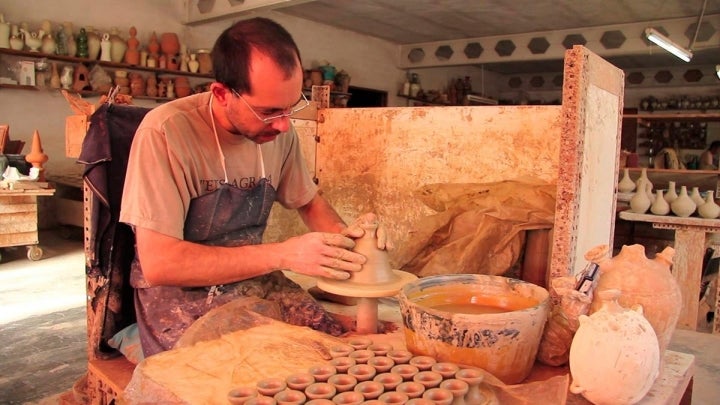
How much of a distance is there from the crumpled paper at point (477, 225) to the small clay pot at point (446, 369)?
1378 millimetres

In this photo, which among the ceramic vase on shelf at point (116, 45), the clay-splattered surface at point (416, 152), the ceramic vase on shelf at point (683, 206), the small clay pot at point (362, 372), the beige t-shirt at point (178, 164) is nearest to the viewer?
the small clay pot at point (362, 372)

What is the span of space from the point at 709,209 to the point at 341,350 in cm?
459

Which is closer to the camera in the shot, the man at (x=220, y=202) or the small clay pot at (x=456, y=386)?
the small clay pot at (x=456, y=386)

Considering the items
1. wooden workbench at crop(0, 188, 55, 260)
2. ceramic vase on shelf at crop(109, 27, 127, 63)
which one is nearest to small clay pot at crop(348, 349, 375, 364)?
wooden workbench at crop(0, 188, 55, 260)

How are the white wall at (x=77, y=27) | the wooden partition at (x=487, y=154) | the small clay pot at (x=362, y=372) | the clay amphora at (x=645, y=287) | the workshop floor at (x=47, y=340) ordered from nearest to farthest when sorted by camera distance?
the small clay pot at (x=362, y=372) < the clay amphora at (x=645, y=287) < the wooden partition at (x=487, y=154) < the workshop floor at (x=47, y=340) < the white wall at (x=77, y=27)

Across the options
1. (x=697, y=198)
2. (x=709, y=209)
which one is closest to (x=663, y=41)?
(x=697, y=198)

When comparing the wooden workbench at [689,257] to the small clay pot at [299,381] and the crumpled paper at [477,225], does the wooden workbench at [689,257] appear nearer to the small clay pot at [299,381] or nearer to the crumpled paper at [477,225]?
the crumpled paper at [477,225]

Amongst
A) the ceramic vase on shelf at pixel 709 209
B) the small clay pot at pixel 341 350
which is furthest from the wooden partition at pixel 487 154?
the ceramic vase on shelf at pixel 709 209

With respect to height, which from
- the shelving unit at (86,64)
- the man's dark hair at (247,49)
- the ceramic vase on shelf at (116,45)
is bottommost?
the man's dark hair at (247,49)

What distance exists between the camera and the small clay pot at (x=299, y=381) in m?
1.17

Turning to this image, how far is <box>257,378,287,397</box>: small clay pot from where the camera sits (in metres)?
1.15

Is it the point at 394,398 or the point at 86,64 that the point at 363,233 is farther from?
the point at 86,64

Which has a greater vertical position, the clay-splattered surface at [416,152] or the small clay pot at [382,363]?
the clay-splattered surface at [416,152]

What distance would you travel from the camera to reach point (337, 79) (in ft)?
29.7
